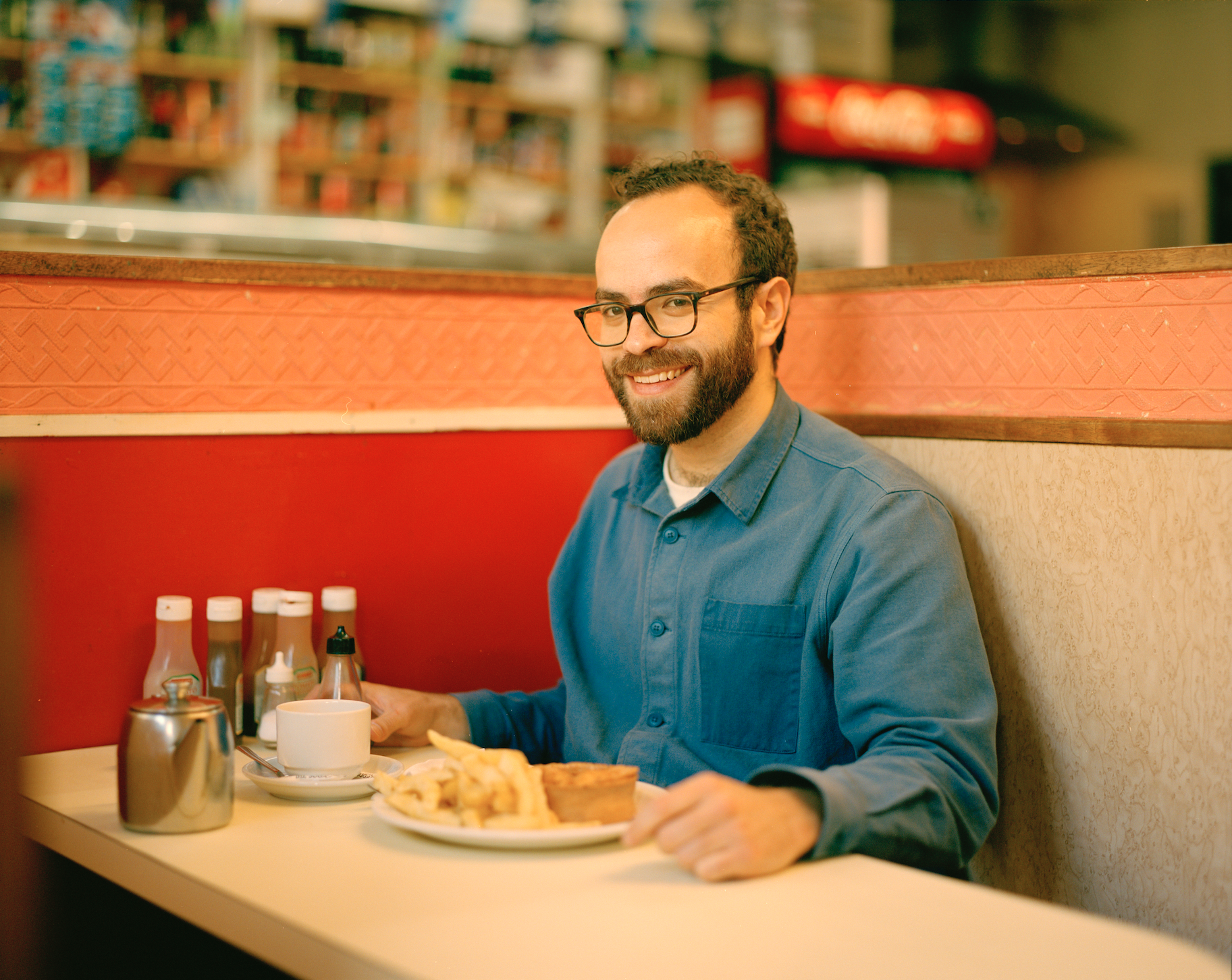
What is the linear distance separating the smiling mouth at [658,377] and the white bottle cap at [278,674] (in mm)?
633

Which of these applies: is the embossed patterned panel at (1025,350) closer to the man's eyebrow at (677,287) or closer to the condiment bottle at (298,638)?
the man's eyebrow at (677,287)

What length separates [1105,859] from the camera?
147 centimetres

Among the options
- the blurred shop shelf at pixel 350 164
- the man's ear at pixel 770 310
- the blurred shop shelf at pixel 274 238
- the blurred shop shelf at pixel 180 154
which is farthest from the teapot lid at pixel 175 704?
the blurred shop shelf at pixel 350 164

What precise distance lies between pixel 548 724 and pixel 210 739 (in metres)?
0.74

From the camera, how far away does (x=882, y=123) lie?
610 centimetres

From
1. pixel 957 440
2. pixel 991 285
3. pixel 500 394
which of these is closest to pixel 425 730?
pixel 500 394

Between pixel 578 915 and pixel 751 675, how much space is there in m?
0.61

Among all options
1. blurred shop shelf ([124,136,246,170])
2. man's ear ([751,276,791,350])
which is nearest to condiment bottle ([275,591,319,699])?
man's ear ([751,276,791,350])

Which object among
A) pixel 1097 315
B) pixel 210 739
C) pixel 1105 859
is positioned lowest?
pixel 1105 859

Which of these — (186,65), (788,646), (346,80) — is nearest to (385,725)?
(788,646)

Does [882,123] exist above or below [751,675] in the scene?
above

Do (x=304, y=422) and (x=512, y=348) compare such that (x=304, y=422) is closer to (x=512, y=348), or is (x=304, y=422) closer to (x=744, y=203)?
(x=512, y=348)

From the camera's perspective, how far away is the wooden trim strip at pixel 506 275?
144cm

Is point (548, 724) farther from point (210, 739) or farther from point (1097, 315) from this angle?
point (1097, 315)
